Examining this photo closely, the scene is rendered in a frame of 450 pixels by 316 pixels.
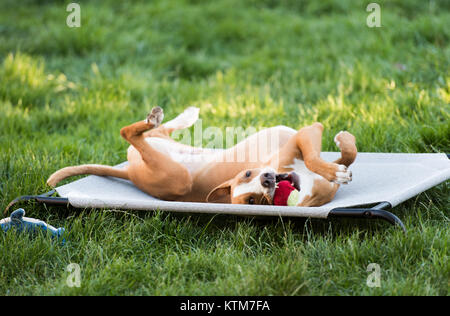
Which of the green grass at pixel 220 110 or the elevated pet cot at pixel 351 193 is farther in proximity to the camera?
the elevated pet cot at pixel 351 193

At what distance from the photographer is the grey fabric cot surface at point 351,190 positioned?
241 cm

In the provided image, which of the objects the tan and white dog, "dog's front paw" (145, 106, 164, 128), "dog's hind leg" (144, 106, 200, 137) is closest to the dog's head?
the tan and white dog

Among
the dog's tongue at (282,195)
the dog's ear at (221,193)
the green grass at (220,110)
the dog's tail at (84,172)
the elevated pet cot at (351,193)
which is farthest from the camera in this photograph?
the dog's tail at (84,172)

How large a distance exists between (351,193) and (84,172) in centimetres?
142

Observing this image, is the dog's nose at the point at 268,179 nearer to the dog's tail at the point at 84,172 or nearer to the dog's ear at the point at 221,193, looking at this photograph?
the dog's ear at the point at 221,193

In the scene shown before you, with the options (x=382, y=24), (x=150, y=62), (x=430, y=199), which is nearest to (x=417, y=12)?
(x=382, y=24)

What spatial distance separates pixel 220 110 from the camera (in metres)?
4.52

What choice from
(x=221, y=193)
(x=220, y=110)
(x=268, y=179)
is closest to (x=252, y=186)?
(x=268, y=179)

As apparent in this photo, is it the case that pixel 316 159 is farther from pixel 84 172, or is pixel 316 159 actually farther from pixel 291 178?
pixel 84 172

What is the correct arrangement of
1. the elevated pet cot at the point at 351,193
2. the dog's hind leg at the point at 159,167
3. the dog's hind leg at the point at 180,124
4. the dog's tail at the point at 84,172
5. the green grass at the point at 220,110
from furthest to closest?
the dog's hind leg at the point at 180,124 → the dog's tail at the point at 84,172 → the dog's hind leg at the point at 159,167 → the elevated pet cot at the point at 351,193 → the green grass at the point at 220,110

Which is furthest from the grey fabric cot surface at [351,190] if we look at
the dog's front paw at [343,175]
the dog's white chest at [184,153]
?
the dog's white chest at [184,153]

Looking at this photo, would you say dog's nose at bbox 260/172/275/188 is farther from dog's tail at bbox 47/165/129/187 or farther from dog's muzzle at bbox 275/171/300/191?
dog's tail at bbox 47/165/129/187

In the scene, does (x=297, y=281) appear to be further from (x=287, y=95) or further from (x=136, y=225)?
(x=287, y=95)

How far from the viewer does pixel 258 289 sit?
6.52ft
